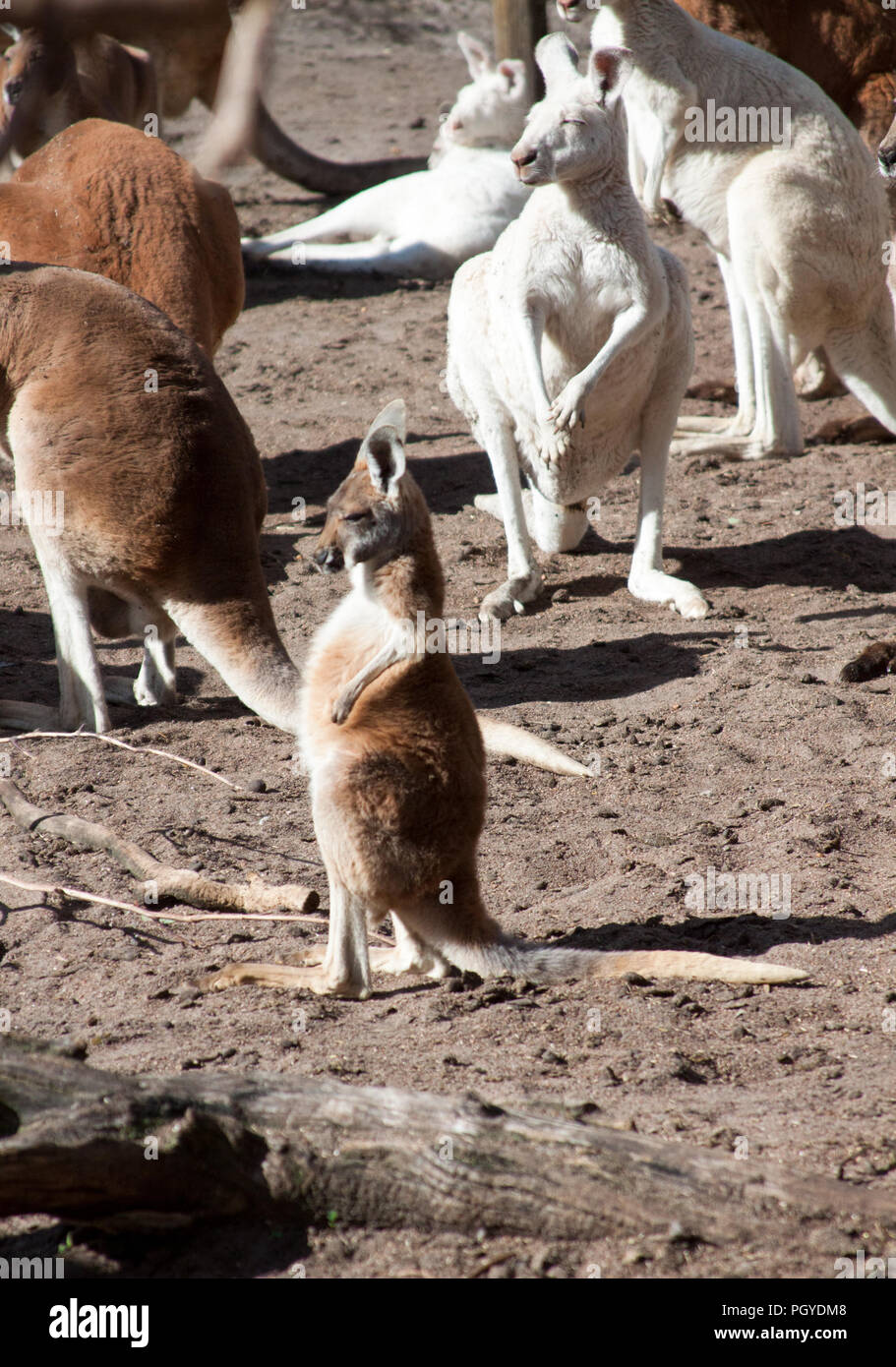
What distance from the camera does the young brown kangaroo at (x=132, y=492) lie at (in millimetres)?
4211

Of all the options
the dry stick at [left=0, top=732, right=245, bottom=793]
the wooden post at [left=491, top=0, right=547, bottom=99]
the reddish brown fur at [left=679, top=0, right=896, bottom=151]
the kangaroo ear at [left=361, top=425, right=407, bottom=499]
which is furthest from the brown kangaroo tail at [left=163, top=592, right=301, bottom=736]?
the wooden post at [left=491, top=0, right=547, bottom=99]

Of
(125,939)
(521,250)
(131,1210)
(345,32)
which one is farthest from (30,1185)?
(345,32)

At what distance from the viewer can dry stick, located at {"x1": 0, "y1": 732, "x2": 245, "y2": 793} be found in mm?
4105

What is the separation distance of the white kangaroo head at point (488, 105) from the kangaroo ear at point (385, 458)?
7449 millimetres

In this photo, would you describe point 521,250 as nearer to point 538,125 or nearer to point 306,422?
point 538,125

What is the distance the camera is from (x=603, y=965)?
296 cm

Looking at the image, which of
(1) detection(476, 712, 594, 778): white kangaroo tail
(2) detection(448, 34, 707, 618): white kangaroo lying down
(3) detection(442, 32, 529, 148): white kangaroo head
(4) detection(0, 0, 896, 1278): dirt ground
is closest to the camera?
(4) detection(0, 0, 896, 1278): dirt ground

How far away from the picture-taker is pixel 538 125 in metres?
5.06

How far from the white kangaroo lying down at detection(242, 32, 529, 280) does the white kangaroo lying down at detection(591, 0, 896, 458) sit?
9.99 ft

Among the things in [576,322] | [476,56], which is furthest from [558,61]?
[476,56]

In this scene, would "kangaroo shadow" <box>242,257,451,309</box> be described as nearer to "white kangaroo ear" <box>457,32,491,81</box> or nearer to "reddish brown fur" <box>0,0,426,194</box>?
"reddish brown fur" <box>0,0,426,194</box>

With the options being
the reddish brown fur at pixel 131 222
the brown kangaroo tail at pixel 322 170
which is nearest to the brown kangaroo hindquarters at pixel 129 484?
the reddish brown fur at pixel 131 222

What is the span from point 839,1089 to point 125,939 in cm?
167

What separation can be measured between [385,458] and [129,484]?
1.41 meters
